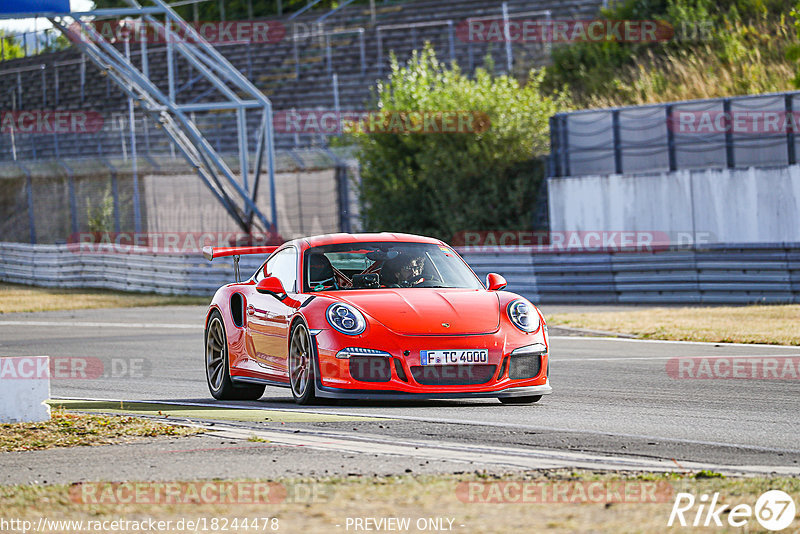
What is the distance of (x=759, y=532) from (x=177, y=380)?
777 centimetres

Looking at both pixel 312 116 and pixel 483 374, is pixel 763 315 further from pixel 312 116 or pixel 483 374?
pixel 312 116

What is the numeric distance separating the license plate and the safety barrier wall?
11.9 meters

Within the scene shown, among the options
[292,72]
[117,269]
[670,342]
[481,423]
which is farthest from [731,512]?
[292,72]

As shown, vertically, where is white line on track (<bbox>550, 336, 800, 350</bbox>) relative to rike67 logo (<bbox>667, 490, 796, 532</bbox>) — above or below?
below

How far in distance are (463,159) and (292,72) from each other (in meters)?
14.8

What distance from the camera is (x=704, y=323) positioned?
16.9 meters

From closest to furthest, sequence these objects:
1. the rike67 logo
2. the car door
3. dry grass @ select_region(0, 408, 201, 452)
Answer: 1. the rike67 logo
2. dry grass @ select_region(0, 408, 201, 452)
3. the car door

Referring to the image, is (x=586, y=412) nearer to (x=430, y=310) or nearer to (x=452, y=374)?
(x=452, y=374)

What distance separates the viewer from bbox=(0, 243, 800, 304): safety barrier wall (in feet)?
64.7

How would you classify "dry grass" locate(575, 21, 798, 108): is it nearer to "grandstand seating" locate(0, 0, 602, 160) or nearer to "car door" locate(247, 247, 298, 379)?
"grandstand seating" locate(0, 0, 602, 160)

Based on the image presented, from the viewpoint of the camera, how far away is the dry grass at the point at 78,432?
7.46 meters

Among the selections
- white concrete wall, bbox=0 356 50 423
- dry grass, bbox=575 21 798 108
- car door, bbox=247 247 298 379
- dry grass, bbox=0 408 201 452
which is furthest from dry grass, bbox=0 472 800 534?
dry grass, bbox=575 21 798 108

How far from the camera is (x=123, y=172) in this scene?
31.5 metres

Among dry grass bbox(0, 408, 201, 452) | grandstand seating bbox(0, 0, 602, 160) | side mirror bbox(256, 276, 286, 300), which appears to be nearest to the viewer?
dry grass bbox(0, 408, 201, 452)
